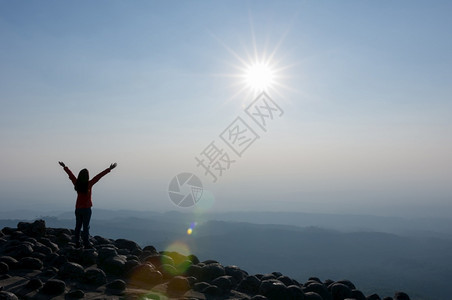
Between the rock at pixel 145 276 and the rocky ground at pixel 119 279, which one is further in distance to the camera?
the rock at pixel 145 276

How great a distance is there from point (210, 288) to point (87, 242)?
5.86 m

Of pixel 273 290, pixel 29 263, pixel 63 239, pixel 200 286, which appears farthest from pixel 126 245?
pixel 273 290

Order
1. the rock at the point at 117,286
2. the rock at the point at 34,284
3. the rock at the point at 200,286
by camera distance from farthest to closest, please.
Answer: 1. the rock at the point at 200,286
2. the rock at the point at 117,286
3. the rock at the point at 34,284

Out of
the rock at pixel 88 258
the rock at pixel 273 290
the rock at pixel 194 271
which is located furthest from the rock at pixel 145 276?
the rock at pixel 273 290

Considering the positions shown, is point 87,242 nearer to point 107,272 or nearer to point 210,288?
point 107,272

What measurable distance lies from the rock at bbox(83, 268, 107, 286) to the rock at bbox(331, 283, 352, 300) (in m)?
8.71

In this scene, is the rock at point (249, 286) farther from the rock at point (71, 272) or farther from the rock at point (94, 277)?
the rock at point (71, 272)

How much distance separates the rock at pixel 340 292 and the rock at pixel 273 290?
275cm

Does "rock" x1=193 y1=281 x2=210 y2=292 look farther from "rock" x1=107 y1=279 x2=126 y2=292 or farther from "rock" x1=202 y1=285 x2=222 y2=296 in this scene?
"rock" x1=107 y1=279 x2=126 y2=292

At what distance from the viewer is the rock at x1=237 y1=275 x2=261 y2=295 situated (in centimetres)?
1430

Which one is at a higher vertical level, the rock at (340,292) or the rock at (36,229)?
the rock at (36,229)

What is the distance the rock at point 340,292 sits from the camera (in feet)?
48.0

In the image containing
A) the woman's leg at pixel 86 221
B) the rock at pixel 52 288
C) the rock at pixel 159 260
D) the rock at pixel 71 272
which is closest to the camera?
the rock at pixel 52 288

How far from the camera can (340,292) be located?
14.7 meters
